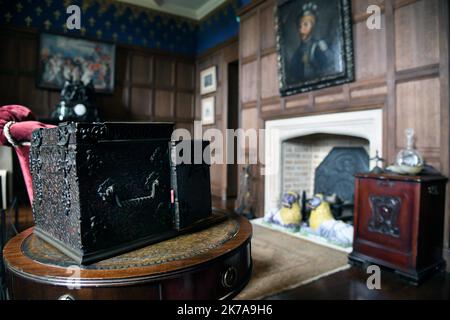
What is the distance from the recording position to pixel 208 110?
6.91 m

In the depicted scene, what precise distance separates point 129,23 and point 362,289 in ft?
→ 21.9

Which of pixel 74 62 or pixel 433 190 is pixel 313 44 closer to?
pixel 433 190

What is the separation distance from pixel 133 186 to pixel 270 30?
4.10 metres

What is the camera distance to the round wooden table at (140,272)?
35.1 inches

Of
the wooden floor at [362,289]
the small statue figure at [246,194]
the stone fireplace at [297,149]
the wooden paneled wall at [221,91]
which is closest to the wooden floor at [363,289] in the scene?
the wooden floor at [362,289]

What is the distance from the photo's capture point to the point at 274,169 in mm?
4543

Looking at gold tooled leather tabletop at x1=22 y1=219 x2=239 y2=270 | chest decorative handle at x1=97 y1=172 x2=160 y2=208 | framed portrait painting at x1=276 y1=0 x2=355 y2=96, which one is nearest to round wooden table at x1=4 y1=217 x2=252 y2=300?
gold tooled leather tabletop at x1=22 y1=219 x2=239 y2=270

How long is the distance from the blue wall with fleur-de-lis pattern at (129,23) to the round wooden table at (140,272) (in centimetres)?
578

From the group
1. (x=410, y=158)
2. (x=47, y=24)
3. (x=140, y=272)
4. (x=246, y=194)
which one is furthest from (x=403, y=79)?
(x=47, y=24)

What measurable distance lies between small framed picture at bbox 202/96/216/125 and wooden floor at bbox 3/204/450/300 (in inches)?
191

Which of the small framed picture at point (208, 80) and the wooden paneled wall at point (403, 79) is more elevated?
the small framed picture at point (208, 80)

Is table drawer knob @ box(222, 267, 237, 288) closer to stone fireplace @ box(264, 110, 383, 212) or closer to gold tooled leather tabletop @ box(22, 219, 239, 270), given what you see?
gold tooled leather tabletop @ box(22, 219, 239, 270)

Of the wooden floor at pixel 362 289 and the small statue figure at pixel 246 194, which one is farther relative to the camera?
the small statue figure at pixel 246 194

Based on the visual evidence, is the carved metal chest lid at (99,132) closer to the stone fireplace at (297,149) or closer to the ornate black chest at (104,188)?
the ornate black chest at (104,188)
